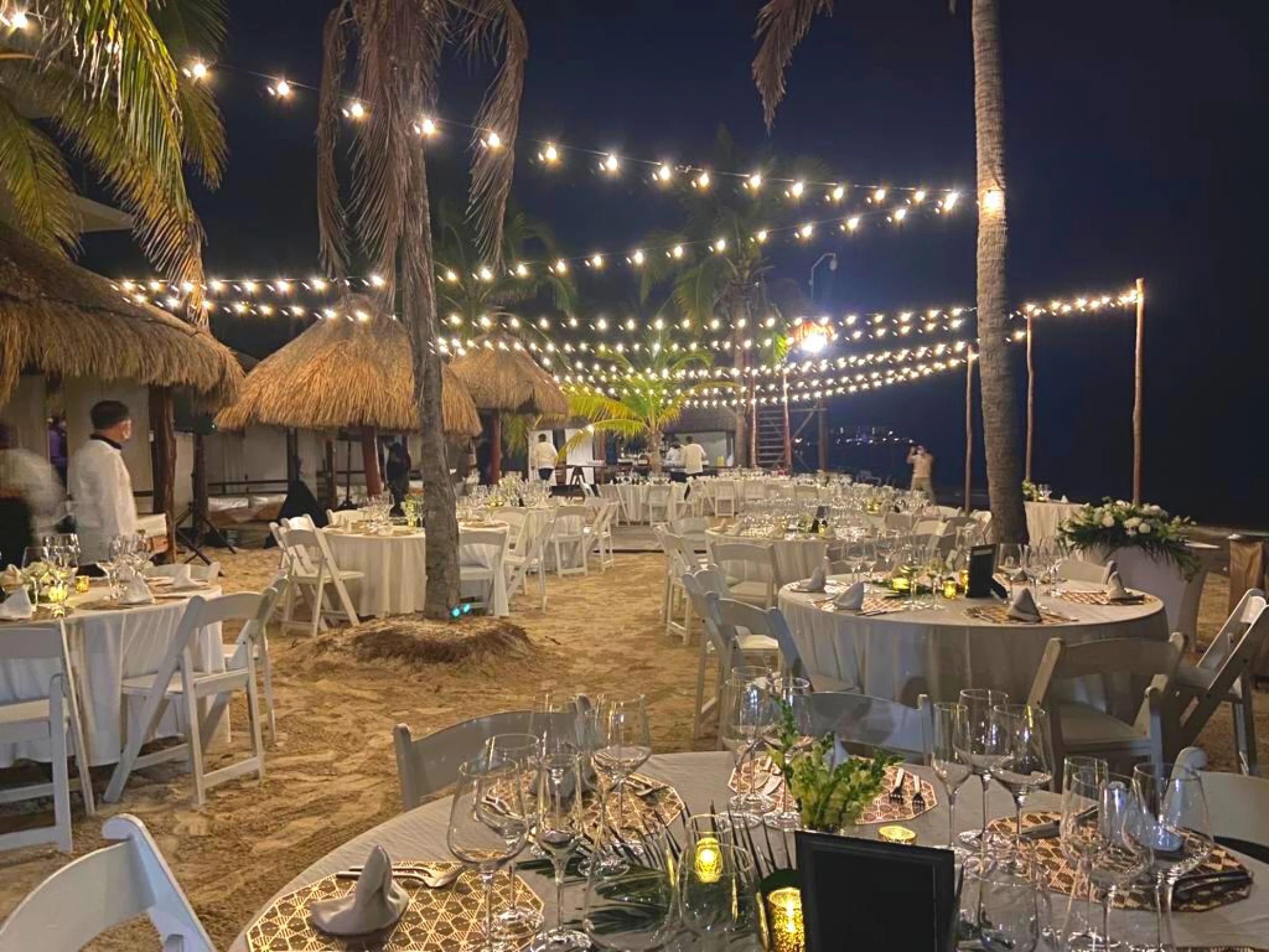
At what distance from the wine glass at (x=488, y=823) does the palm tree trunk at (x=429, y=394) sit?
16.3 feet

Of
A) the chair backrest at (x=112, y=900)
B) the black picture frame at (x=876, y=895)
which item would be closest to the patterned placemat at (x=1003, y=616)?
the black picture frame at (x=876, y=895)

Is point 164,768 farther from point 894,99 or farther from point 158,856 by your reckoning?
point 894,99

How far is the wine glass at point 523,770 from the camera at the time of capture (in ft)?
4.10

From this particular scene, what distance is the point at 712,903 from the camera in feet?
3.42

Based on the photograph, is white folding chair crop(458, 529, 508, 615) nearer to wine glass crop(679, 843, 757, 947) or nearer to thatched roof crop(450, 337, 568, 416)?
thatched roof crop(450, 337, 568, 416)

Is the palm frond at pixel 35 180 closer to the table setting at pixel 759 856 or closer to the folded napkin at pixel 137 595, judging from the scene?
the folded napkin at pixel 137 595

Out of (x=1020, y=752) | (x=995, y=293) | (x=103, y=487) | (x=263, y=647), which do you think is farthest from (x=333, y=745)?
(x=995, y=293)

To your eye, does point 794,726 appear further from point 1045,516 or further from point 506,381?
point 506,381

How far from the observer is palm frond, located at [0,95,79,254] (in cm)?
743

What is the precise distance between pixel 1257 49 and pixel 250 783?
57.4 ft

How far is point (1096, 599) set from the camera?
4.16 m

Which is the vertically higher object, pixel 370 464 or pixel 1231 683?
pixel 370 464

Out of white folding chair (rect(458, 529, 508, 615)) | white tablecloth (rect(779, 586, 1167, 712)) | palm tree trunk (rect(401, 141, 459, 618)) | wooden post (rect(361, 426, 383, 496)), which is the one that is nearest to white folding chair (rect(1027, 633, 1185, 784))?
white tablecloth (rect(779, 586, 1167, 712))

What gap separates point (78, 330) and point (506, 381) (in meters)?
7.23
